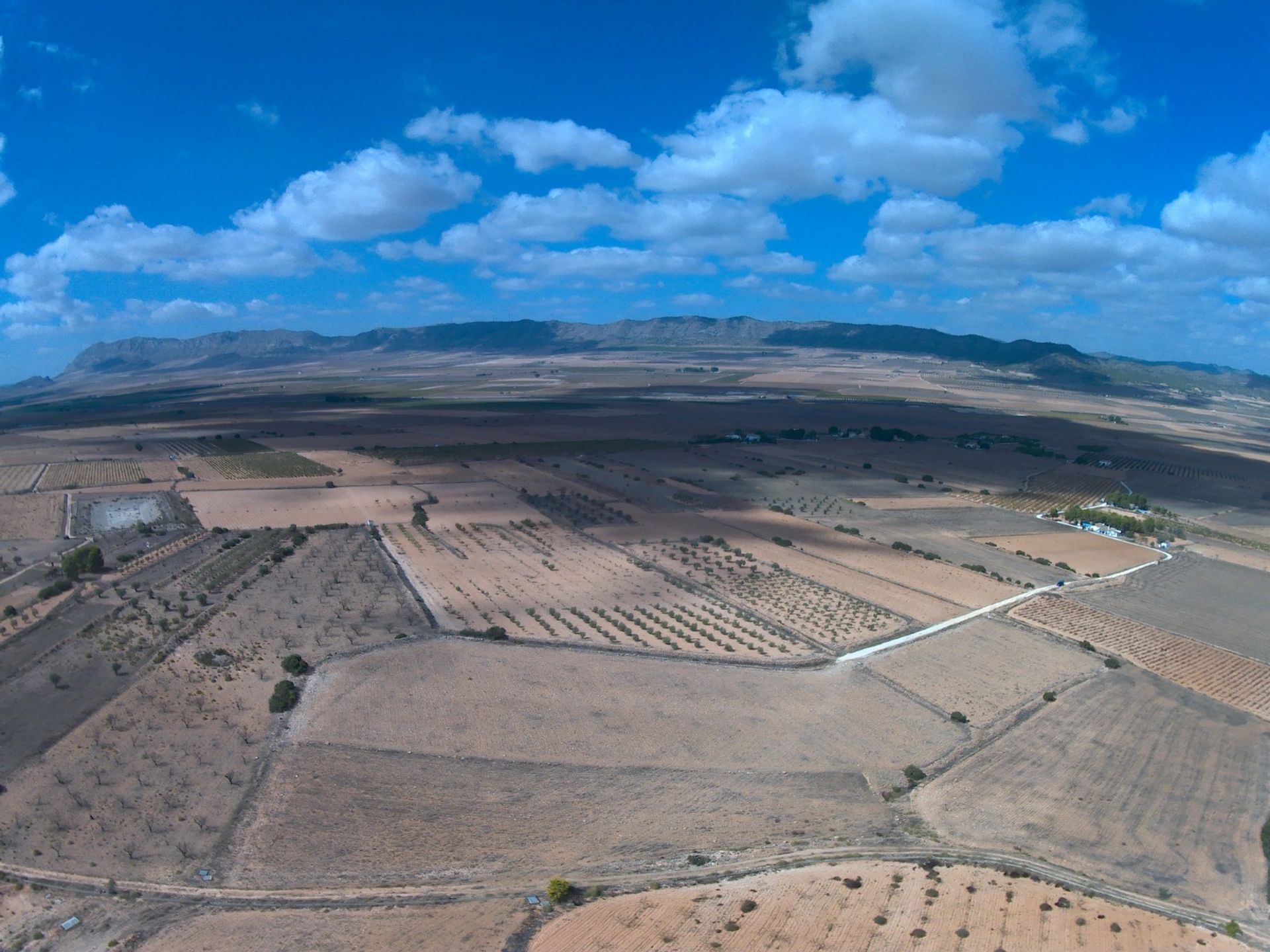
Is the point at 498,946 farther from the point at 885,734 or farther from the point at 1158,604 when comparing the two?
the point at 1158,604

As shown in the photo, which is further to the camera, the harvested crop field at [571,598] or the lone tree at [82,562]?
the lone tree at [82,562]

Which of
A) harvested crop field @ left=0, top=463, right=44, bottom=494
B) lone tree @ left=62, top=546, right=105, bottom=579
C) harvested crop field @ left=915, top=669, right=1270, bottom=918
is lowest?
harvested crop field @ left=915, top=669, right=1270, bottom=918

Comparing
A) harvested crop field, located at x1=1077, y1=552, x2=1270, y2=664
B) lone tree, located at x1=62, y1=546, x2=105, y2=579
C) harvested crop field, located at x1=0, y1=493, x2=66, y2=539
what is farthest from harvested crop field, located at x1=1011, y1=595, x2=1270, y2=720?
harvested crop field, located at x1=0, y1=493, x2=66, y2=539

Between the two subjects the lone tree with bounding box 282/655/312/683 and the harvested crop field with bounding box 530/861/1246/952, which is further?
the lone tree with bounding box 282/655/312/683

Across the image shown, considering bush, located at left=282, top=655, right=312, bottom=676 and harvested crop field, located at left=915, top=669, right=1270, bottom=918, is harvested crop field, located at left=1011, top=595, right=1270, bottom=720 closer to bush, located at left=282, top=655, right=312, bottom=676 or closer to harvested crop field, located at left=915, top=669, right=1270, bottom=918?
Answer: harvested crop field, located at left=915, top=669, right=1270, bottom=918

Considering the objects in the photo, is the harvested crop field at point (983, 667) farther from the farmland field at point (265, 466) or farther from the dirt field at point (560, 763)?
the farmland field at point (265, 466)

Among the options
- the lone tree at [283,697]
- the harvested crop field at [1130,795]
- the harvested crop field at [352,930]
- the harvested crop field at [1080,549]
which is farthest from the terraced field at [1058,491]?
the harvested crop field at [352,930]

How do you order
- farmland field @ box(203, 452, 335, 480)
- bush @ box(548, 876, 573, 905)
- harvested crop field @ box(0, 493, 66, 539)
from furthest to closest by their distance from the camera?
farmland field @ box(203, 452, 335, 480) < harvested crop field @ box(0, 493, 66, 539) < bush @ box(548, 876, 573, 905)
